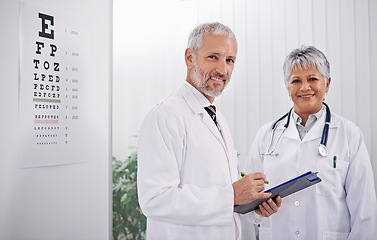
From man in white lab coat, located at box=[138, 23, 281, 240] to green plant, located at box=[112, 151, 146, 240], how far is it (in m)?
0.68

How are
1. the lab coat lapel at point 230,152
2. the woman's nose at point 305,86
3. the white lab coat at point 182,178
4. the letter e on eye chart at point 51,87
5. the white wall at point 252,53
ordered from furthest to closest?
1. the white wall at point 252,53
2. the woman's nose at point 305,86
3. the lab coat lapel at point 230,152
4. the letter e on eye chart at point 51,87
5. the white lab coat at point 182,178

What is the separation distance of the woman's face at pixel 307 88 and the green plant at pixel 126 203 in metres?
1.13

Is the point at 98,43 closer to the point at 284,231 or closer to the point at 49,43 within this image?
the point at 49,43

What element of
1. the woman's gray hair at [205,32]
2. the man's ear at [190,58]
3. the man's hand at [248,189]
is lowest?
the man's hand at [248,189]

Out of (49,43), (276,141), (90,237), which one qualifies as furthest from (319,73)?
(90,237)

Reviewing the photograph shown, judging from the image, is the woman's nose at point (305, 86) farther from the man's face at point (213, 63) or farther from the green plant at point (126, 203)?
the green plant at point (126, 203)

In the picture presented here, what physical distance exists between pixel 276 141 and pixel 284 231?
499 mm

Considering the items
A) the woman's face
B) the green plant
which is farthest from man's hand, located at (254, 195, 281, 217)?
the green plant

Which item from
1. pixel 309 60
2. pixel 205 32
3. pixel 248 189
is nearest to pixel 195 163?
pixel 248 189

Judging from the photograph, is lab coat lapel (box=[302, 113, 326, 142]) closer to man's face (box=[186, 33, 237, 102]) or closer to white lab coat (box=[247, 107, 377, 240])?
white lab coat (box=[247, 107, 377, 240])

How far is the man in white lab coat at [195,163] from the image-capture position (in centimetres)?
131

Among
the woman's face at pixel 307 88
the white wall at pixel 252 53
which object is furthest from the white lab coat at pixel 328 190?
the white wall at pixel 252 53

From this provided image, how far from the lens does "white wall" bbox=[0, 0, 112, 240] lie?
137 cm

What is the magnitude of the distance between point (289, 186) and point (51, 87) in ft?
3.89
